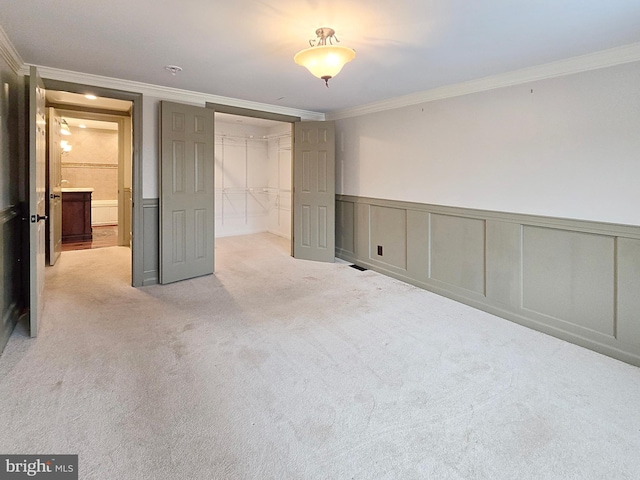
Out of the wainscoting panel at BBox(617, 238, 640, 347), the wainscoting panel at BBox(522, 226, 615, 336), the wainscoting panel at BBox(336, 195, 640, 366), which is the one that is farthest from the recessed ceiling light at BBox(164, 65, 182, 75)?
the wainscoting panel at BBox(617, 238, 640, 347)

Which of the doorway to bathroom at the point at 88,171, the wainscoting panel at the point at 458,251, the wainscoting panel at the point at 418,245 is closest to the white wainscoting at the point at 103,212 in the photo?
the doorway to bathroom at the point at 88,171

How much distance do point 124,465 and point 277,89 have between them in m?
3.75

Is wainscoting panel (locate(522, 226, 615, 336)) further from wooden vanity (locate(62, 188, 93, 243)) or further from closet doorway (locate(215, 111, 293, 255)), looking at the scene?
wooden vanity (locate(62, 188, 93, 243))

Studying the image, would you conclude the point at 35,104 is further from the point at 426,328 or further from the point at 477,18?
the point at 426,328

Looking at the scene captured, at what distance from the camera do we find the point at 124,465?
1.62 m

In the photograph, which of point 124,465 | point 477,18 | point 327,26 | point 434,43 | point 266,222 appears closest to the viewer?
point 124,465

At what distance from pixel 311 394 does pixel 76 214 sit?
22.2ft

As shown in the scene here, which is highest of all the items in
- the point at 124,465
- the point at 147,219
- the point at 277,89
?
the point at 277,89

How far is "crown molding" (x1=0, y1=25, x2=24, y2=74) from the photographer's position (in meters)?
2.70

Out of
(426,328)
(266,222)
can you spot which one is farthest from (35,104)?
(266,222)

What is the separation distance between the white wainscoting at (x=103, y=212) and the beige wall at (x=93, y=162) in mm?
146

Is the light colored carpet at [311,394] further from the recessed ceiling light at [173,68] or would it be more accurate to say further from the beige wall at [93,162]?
the beige wall at [93,162]

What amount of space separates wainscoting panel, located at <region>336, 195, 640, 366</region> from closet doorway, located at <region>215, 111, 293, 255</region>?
339 centimetres

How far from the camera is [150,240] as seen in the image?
4363 mm
